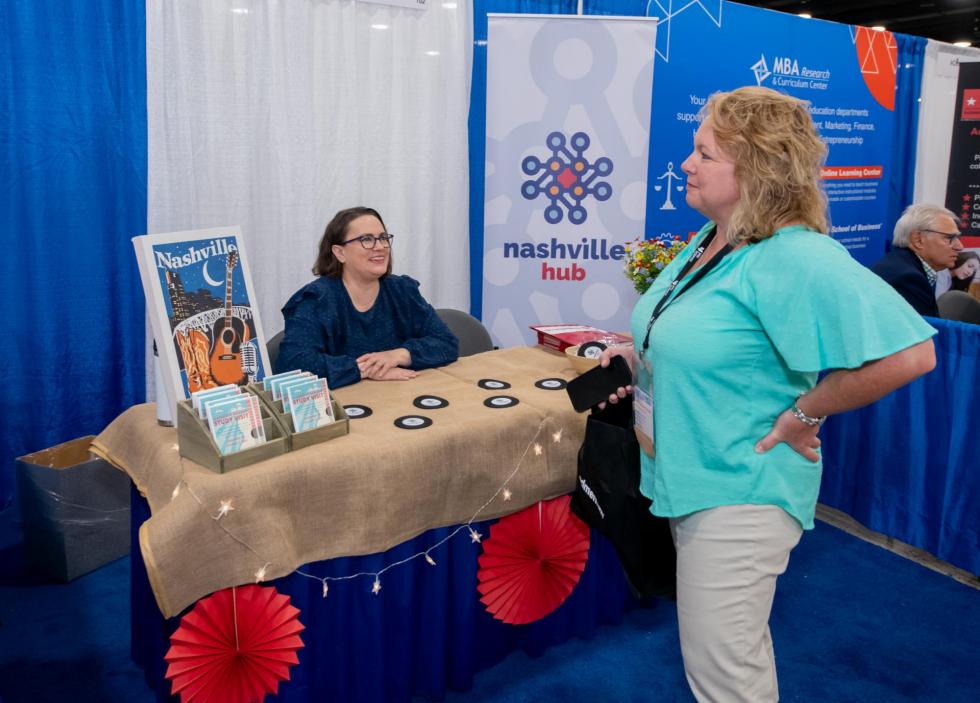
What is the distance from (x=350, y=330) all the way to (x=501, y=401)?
0.62 meters

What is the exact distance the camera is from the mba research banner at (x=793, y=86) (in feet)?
15.1

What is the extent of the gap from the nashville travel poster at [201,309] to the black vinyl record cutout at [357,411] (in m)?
0.24

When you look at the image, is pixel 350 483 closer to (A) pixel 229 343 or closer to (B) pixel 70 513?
(A) pixel 229 343

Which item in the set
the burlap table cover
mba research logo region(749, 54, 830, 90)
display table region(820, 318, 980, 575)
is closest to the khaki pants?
the burlap table cover

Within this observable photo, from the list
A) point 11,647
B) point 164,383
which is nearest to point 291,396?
point 164,383

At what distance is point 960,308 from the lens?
12.3 ft

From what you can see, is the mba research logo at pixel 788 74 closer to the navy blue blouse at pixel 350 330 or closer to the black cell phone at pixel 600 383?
the navy blue blouse at pixel 350 330

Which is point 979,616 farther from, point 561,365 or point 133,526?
point 133,526

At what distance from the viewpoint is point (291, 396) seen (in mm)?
1859

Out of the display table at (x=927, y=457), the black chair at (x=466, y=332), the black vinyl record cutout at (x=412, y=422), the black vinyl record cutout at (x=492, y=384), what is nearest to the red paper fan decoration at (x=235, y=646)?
the black vinyl record cutout at (x=412, y=422)

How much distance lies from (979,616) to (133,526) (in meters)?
2.65

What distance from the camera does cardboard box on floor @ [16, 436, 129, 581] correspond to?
9.21 feet

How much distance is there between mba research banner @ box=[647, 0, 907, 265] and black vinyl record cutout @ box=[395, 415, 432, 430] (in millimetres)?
2837

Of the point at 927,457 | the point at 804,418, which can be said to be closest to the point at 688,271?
the point at 804,418
